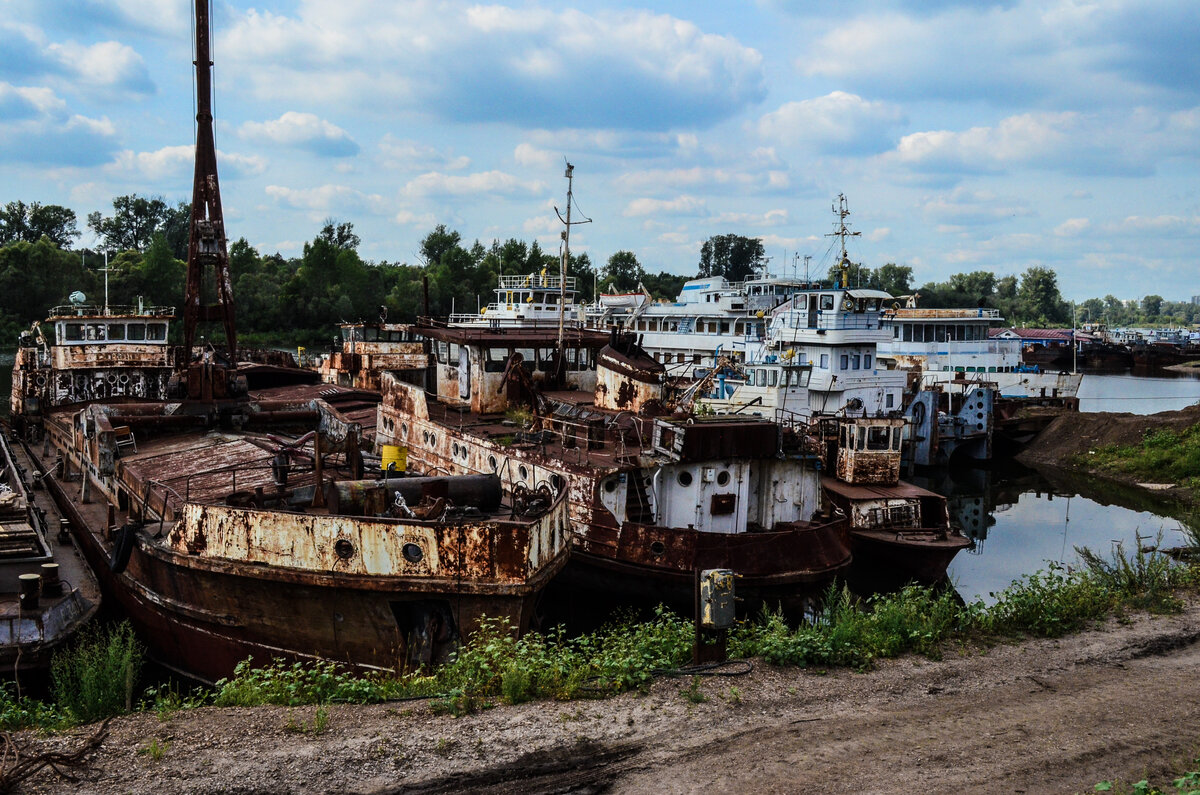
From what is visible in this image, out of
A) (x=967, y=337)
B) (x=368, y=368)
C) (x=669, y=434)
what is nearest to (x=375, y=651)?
(x=669, y=434)

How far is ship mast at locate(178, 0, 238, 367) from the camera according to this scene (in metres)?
23.0

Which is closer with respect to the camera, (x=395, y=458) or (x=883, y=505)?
(x=395, y=458)

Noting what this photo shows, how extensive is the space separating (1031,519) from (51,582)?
89.7 ft

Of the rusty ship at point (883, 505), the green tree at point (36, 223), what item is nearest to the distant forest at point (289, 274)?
the green tree at point (36, 223)

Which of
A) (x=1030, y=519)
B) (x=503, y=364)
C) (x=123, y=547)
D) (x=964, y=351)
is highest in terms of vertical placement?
(x=964, y=351)

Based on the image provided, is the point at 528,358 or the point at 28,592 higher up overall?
the point at 528,358

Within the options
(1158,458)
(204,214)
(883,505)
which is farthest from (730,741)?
(1158,458)

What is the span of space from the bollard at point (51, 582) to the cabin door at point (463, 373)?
33.6 ft

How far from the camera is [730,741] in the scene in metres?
7.80

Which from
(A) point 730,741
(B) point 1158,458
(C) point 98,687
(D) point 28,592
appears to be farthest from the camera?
(B) point 1158,458

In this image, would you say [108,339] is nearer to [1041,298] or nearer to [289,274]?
[289,274]

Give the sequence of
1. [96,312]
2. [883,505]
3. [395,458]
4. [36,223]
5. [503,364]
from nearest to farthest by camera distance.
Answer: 1. [395,458]
2. [883,505]
3. [503,364]
4. [96,312]
5. [36,223]

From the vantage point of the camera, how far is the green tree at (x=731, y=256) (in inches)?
4084

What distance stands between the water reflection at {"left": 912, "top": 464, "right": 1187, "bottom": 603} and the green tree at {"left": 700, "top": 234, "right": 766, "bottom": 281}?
225 ft
